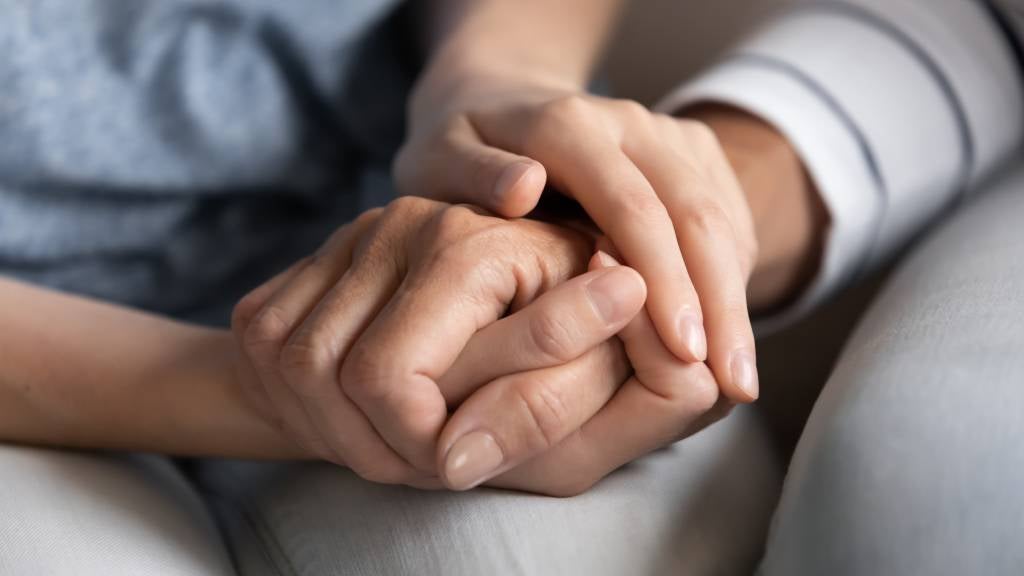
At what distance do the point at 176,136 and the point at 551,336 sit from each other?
359 millimetres

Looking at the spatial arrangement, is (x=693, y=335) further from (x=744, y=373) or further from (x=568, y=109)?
(x=568, y=109)

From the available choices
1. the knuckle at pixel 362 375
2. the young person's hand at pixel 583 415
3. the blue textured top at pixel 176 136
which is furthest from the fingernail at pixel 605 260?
the blue textured top at pixel 176 136

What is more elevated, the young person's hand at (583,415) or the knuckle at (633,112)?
the knuckle at (633,112)

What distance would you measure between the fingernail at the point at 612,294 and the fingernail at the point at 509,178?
0.07 m

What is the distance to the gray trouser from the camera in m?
0.29

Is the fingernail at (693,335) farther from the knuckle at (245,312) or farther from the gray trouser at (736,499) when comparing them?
the knuckle at (245,312)

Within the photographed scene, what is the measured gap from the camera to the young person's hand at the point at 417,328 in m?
0.37

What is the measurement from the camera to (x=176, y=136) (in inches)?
24.6

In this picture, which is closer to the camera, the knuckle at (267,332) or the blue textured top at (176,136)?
the knuckle at (267,332)

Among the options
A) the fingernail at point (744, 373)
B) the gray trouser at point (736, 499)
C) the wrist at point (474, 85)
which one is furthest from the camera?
the wrist at point (474, 85)

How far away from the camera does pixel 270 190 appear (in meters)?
0.67

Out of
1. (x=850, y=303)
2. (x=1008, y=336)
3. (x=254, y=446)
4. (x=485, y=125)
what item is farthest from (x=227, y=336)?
(x=850, y=303)

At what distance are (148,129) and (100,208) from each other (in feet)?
0.19

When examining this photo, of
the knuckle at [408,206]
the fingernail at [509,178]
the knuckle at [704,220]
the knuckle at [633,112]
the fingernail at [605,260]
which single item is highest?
the knuckle at [633,112]
